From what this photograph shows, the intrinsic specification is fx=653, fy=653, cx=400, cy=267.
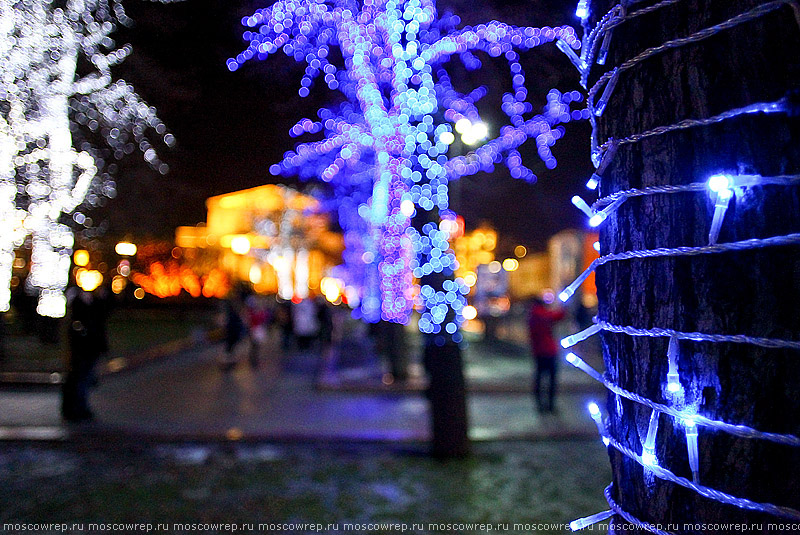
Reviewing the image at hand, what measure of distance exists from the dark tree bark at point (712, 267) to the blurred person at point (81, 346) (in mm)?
8603

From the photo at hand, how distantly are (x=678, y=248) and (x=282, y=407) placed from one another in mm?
9341

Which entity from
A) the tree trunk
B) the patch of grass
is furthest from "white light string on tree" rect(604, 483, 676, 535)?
the tree trunk

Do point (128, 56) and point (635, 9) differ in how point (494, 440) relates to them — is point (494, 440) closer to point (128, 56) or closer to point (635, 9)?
point (128, 56)

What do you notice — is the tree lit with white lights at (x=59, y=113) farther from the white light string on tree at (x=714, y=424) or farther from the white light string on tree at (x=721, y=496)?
the white light string on tree at (x=721, y=496)

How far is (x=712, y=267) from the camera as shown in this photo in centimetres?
128

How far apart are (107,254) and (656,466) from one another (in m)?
33.9

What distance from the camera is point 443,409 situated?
712cm

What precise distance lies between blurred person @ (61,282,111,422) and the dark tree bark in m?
8.60

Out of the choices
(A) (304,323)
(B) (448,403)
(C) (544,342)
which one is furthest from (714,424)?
(A) (304,323)

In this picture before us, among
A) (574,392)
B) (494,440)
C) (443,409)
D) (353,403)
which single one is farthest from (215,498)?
(574,392)

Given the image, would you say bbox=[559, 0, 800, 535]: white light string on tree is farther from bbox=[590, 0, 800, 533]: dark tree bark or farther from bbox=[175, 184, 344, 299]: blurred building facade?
bbox=[175, 184, 344, 299]: blurred building facade

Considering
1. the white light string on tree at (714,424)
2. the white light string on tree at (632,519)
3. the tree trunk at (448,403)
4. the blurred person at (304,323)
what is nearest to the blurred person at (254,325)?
the blurred person at (304,323)

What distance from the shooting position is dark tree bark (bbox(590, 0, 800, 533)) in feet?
3.97

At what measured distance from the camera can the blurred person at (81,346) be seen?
28.6 ft
